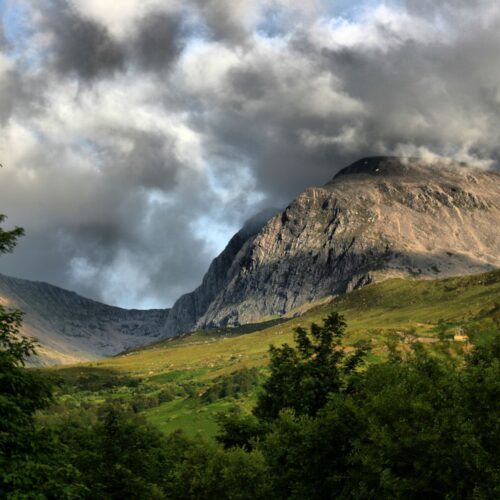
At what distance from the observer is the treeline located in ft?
93.5

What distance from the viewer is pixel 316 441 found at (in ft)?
171

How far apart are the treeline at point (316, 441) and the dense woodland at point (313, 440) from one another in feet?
0.31

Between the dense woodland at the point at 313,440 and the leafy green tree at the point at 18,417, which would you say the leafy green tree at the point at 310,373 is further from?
the leafy green tree at the point at 18,417

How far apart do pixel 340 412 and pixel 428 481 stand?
50.3 ft

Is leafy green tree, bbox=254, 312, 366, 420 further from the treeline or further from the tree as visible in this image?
the tree

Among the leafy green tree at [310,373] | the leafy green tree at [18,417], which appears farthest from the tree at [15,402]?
the leafy green tree at [310,373]

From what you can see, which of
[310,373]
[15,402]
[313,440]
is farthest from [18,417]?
[310,373]

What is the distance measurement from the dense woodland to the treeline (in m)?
0.09

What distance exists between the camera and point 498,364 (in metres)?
41.8

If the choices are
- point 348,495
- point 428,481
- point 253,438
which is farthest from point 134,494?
point 428,481

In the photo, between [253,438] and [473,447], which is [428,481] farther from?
[253,438]

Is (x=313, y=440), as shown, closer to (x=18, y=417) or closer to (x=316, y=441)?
(x=316, y=441)

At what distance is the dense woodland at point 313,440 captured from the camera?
2853 centimetres

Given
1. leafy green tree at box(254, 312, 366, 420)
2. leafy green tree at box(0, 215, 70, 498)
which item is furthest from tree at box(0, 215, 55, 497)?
leafy green tree at box(254, 312, 366, 420)
